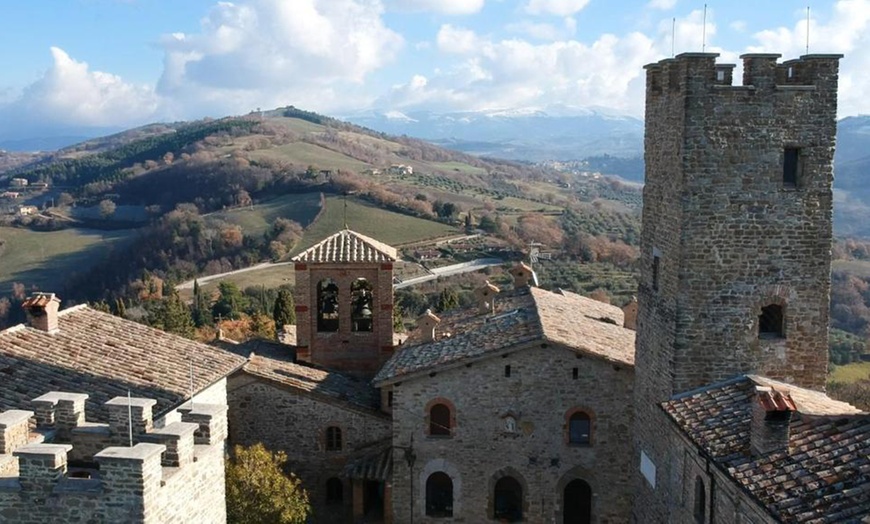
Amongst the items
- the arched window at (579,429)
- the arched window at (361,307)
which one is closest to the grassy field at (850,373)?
the arched window at (579,429)

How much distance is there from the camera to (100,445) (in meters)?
10.0

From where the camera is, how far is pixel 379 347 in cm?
2283

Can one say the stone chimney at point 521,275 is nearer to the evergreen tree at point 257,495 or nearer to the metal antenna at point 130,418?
the evergreen tree at point 257,495

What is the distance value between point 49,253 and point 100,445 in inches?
3142

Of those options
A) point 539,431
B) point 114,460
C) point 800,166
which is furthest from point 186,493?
point 800,166

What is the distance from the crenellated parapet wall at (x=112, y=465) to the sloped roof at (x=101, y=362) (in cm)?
265

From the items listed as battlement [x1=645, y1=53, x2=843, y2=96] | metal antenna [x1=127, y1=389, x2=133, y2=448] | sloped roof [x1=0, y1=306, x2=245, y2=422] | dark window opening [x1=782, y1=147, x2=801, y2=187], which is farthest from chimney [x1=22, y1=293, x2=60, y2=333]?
dark window opening [x1=782, y1=147, x2=801, y2=187]

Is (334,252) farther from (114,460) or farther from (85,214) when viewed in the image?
(85,214)

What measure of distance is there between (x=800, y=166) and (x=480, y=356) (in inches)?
303

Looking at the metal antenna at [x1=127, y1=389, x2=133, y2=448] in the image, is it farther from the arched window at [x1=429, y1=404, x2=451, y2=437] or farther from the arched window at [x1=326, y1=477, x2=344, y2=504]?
the arched window at [x1=326, y1=477, x2=344, y2=504]

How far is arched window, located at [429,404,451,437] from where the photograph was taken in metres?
18.4

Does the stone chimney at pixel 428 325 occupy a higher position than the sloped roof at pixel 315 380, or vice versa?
the stone chimney at pixel 428 325

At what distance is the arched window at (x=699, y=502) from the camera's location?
40.8 feet

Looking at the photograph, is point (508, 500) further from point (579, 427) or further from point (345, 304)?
point (345, 304)
